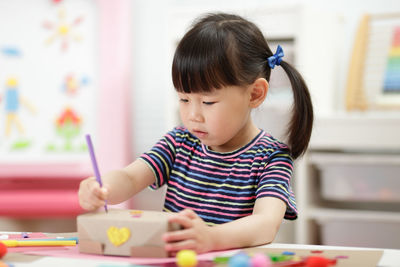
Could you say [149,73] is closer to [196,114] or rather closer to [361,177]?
[361,177]

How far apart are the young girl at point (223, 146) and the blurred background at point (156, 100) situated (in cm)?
109

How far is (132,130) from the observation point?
2.74 meters

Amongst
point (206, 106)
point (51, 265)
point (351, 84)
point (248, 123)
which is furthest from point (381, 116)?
point (51, 265)

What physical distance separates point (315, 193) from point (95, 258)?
1676 mm

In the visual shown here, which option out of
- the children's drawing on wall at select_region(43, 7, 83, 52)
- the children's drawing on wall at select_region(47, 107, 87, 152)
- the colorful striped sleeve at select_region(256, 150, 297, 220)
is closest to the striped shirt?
the colorful striped sleeve at select_region(256, 150, 297, 220)

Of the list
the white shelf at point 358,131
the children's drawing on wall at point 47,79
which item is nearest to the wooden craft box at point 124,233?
the white shelf at point 358,131

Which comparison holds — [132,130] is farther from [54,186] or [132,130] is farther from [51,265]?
[51,265]

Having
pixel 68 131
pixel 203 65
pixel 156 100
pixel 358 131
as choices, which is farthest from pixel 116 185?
pixel 156 100

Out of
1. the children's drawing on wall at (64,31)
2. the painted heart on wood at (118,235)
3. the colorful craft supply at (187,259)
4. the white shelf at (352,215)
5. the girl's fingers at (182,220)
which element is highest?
the children's drawing on wall at (64,31)

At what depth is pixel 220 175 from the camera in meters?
1.00

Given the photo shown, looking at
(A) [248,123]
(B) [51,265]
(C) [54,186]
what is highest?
(A) [248,123]

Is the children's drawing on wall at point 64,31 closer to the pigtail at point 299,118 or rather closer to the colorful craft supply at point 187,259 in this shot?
the pigtail at point 299,118

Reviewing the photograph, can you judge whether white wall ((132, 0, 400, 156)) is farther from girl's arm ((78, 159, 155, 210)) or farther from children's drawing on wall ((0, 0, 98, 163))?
girl's arm ((78, 159, 155, 210))

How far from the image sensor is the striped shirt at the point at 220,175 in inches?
36.6
